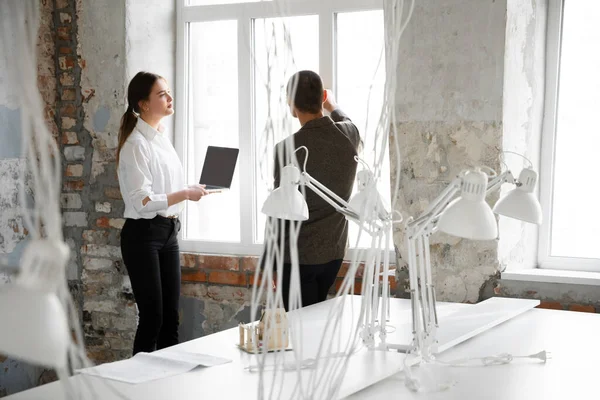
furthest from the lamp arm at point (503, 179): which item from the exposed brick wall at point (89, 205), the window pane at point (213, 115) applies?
the exposed brick wall at point (89, 205)

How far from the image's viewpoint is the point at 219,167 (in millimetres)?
3375

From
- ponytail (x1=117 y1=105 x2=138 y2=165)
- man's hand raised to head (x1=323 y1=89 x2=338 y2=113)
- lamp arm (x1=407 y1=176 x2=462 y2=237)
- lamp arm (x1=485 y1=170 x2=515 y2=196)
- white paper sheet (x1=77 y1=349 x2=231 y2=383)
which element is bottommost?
white paper sheet (x1=77 y1=349 x2=231 y2=383)

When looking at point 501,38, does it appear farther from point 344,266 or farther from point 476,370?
point 476,370

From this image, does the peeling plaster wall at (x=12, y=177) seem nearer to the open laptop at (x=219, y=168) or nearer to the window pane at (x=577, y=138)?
the open laptop at (x=219, y=168)

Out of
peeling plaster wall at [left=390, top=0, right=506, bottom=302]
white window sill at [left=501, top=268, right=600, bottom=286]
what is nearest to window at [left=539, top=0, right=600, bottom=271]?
white window sill at [left=501, top=268, right=600, bottom=286]

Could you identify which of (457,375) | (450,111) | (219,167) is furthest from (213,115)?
(457,375)

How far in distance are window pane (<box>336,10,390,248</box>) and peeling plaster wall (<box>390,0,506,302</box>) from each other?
0.30 m

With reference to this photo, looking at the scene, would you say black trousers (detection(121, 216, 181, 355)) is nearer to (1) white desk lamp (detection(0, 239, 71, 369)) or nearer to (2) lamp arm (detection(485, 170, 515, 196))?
(2) lamp arm (detection(485, 170, 515, 196))

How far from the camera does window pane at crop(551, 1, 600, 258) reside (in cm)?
325

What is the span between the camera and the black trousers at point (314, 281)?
9.64ft

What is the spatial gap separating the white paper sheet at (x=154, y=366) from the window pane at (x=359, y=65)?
1614 mm

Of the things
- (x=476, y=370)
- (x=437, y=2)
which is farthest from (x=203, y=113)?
(x=476, y=370)

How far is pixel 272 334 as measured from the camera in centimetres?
196

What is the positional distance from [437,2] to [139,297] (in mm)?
1759
